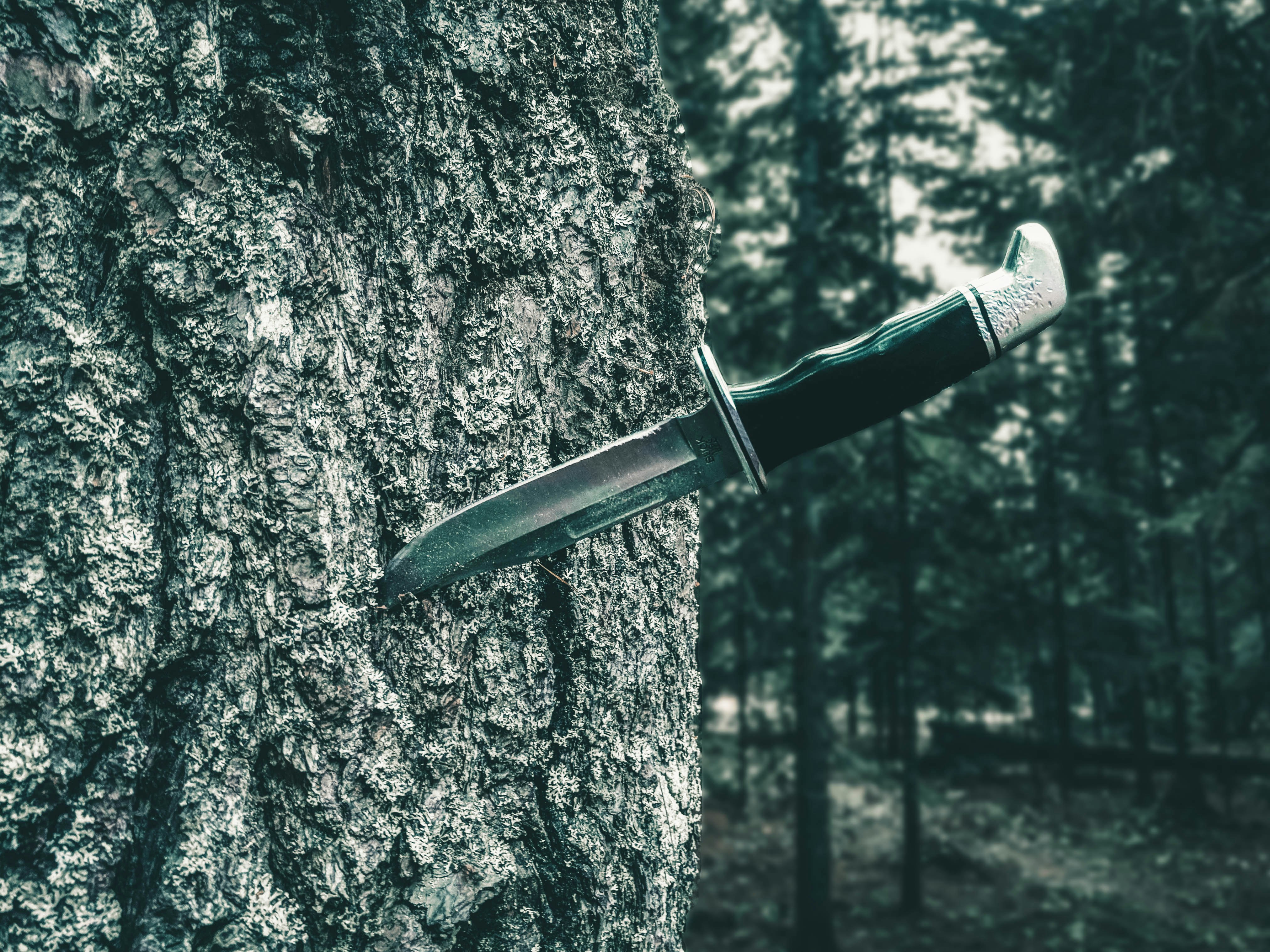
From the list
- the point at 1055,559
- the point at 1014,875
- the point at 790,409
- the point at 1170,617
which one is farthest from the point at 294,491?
the point at 1170,617

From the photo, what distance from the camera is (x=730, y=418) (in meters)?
1.25

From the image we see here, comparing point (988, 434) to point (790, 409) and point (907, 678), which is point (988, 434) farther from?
point (790, 409)

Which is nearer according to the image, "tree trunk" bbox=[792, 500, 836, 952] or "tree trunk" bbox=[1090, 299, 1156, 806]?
"tree trunk" bbox=[792, 500, 836, 952]

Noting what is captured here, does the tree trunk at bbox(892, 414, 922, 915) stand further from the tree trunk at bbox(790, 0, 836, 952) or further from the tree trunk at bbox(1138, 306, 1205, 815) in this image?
the tree trunk at bbox(1138, 306, 1205, 815)

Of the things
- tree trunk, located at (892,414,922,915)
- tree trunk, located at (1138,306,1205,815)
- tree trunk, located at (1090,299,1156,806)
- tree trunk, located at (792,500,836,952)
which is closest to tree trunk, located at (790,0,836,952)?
tree trunk, located at (792,500,836,952)

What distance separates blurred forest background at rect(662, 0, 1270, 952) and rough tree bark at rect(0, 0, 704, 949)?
20.0 ft

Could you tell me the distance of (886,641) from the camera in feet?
36.7

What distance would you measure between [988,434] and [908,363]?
1052cm

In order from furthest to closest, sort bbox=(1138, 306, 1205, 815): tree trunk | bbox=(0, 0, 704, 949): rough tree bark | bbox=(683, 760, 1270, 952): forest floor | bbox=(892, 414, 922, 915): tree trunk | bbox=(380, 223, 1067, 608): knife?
bbox=(1138, 306, 1205, 815): tree trunk < bbox=(892, 414, 922, 915): tree trunk < bbox=(683, 760, 1270, 952): forest floor < bbox=(380, 223, 1067, 608): knife < bbox=(0, 0, 704, 949): rough tree bark

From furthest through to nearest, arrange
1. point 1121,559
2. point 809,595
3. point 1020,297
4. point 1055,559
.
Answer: point 1121,559
point 1055,559
point 809,595
point 1020,297

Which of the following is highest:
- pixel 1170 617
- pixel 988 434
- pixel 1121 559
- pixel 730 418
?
pixel 988 434

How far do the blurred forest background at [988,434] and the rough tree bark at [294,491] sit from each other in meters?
6.08

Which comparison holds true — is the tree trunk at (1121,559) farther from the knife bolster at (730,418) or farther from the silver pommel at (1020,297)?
the knife bolster at (730,418)

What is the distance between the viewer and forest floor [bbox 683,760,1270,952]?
372 inches
